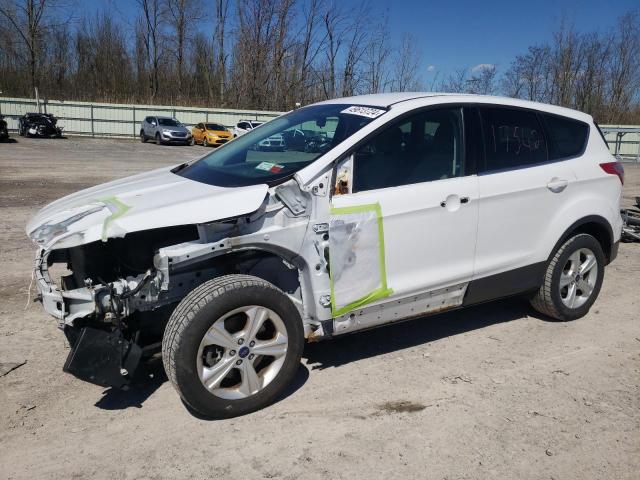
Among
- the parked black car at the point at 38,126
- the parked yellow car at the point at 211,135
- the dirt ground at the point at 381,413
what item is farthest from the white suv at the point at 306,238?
the parked black car at the point at 38,126

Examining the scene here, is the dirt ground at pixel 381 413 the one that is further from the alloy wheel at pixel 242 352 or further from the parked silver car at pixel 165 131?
the parked silver car at pixel 165 131

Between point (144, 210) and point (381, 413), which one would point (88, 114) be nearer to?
point (144, 210)

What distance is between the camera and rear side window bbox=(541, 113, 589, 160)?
4465mm

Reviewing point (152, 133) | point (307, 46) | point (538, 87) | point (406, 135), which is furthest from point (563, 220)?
point (307, 46)

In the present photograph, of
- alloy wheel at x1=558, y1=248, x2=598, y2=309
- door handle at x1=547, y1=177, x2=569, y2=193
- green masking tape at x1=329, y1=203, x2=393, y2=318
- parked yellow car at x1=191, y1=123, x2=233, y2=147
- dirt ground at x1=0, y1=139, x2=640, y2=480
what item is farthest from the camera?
parked yellow car at x1=191, y1=123, x2=233, y2=147

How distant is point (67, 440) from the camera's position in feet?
9.93

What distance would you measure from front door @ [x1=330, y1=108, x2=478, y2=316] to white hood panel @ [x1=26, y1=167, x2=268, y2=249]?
0.60m

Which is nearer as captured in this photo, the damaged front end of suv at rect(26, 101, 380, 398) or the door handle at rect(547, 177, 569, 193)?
the damaged front end of suv at rect(26, 101, 380, 398)

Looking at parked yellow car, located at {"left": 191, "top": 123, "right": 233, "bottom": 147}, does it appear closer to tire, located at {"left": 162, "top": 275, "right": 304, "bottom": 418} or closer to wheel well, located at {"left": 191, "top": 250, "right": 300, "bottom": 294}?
wheel well, located at {"left": 191, "top": 250, "right": 300, "bottom": 294}

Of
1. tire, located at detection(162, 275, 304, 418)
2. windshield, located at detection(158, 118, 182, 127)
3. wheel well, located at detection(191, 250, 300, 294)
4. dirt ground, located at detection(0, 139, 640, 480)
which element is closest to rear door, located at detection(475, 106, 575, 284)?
dirt ground, located at detection(0, 139, 640, 480)

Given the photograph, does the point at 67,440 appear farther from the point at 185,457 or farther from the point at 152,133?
the point at 152,133

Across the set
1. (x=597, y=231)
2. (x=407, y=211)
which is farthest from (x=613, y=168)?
(x=407, y=211)

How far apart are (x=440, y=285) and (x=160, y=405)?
6.48 feet

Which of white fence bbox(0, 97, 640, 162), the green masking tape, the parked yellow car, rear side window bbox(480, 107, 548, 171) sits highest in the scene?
white fence bbox(0, 97, 640, 162)
